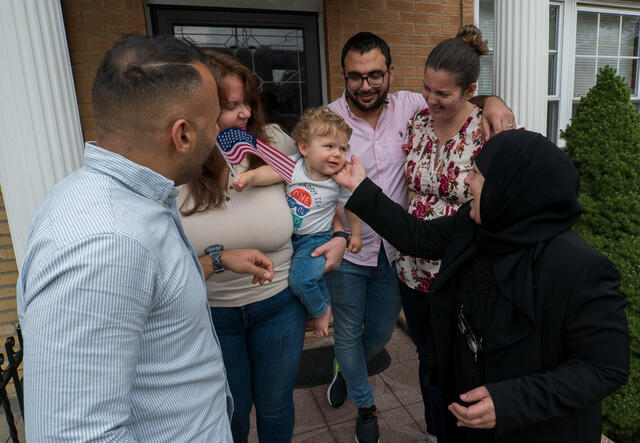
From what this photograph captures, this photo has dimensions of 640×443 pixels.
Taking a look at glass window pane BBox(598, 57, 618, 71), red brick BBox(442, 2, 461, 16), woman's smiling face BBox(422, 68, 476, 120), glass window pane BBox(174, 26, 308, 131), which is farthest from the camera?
glass window pane BBox(598, 57, 618, 71)

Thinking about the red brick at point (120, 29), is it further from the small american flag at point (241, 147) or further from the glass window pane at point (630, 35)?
the glass window pane at point (630, 35)

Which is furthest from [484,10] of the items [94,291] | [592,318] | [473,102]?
[94,291]

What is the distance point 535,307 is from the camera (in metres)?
1.30

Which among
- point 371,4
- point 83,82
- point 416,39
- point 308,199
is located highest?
point 371,4

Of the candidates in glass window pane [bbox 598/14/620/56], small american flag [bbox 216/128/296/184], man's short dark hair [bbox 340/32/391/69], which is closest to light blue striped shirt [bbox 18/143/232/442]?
small american flag [bbox 216/128/296/184]

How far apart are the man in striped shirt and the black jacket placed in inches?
36.7

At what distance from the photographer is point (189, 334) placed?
961 millimetres

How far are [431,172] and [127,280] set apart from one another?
1.61 metres

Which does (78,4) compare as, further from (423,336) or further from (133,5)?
(423,336)

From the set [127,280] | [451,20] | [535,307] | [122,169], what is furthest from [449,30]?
[127,280]

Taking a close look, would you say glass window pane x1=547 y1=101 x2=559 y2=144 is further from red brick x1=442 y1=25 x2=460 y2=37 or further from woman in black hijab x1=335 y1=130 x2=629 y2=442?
woman in black hijab x1=335 y1=130 x2=629 y2=442

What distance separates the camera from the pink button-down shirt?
227 cm

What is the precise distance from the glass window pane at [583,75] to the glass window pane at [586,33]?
0.12 meters

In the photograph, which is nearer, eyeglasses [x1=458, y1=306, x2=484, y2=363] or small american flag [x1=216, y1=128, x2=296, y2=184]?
eyeglasses [x1=458, y1=306, x2=484, y2=363]
